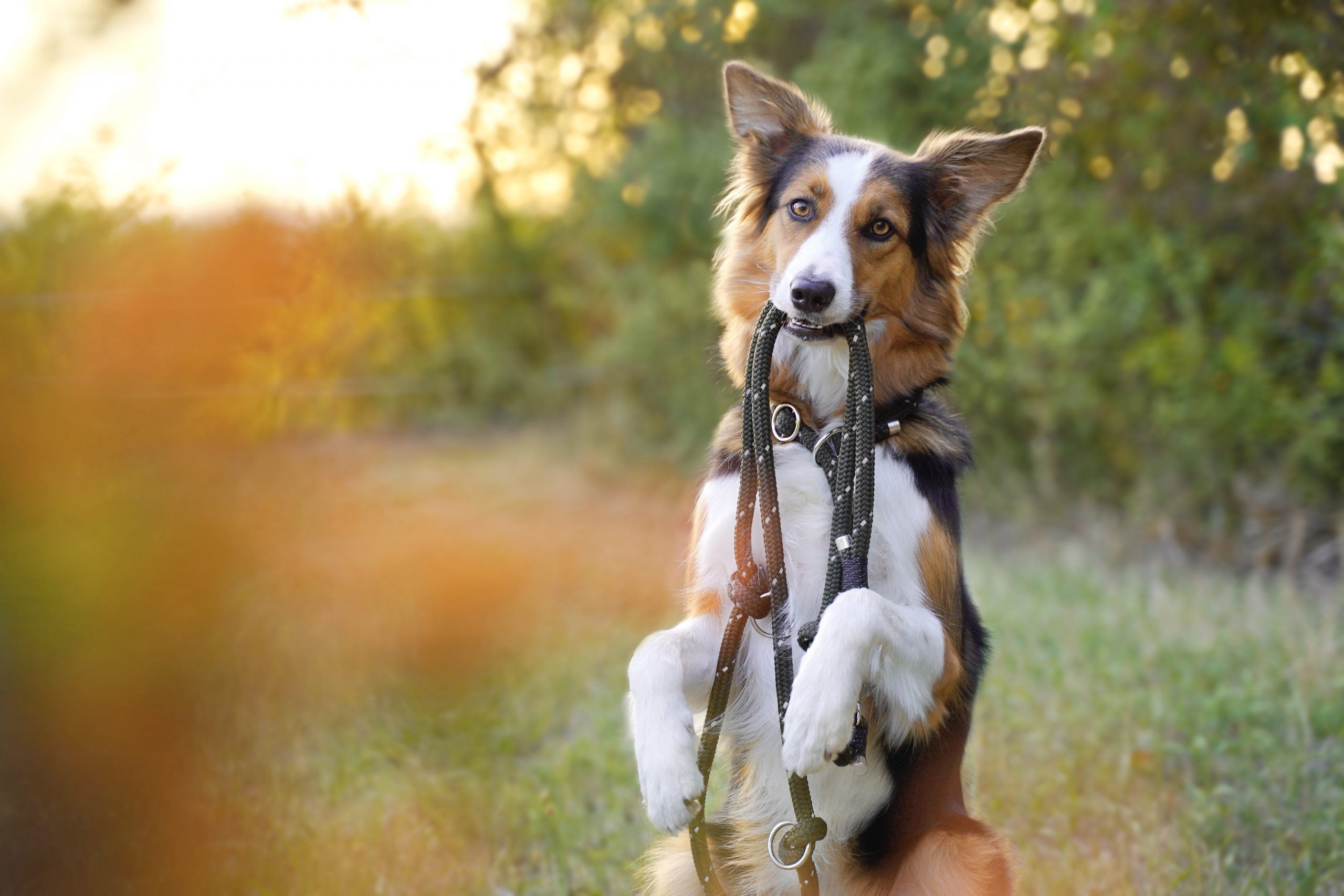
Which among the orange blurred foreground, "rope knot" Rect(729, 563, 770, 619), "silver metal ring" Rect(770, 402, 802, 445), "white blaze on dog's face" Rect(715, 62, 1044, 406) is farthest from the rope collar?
the orange blurred foreground

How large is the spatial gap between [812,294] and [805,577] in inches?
29.4

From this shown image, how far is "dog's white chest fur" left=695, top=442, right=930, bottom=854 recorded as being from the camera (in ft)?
8.82

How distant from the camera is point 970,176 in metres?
3.19

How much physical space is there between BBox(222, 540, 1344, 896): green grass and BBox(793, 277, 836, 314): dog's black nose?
6.86ft

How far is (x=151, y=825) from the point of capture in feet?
11.4

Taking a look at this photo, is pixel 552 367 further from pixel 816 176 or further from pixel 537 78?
pixel 816 176

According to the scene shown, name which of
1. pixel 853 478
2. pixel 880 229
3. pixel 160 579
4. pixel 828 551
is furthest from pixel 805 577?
pixel 160 579

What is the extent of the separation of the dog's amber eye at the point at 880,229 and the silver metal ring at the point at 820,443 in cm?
61

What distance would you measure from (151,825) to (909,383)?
2.85 metres

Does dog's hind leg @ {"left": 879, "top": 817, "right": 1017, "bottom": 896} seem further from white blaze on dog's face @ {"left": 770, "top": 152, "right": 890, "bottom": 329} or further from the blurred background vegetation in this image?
white blaze on dog's face @ {"left": 770, "top": 152, "right": 890, "bottom": 329}

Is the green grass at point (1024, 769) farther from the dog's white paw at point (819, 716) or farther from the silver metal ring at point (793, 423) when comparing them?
Result: the silver metal ring at point (793, 423)

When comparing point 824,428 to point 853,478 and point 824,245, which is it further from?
point 824,245

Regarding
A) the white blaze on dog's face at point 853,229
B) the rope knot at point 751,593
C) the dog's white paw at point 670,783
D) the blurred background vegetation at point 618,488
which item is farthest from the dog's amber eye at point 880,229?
the dog's white paw at point 670,783

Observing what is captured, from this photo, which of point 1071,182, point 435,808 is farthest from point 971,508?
point 435,808
